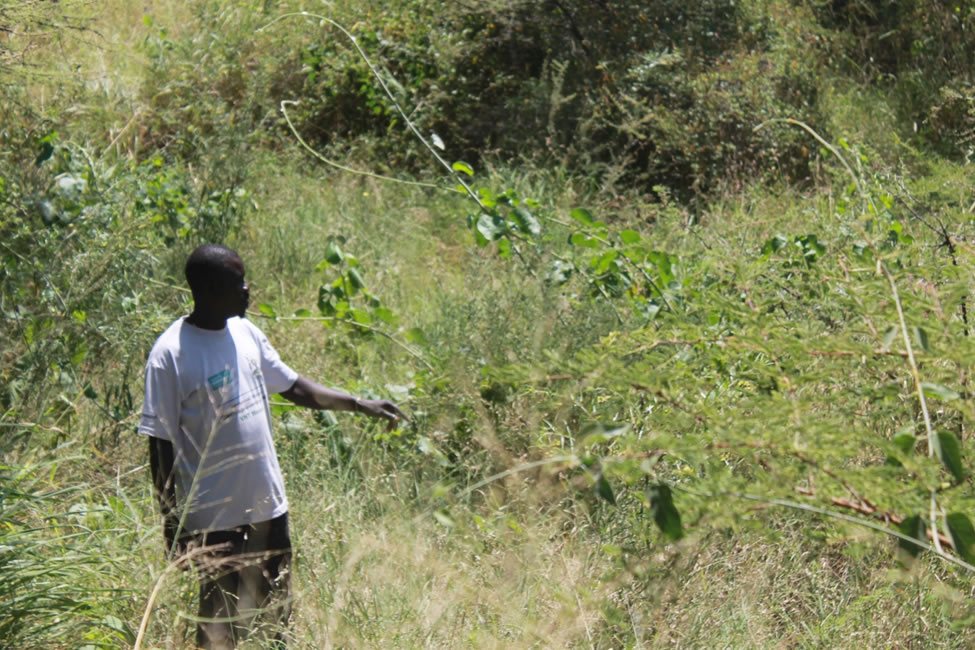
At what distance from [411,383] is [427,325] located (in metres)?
0.59

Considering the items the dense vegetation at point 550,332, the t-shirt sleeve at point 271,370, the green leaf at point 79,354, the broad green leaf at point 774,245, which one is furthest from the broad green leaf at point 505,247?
the green leaf at point 79,354

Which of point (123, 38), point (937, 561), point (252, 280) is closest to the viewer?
point (937, 561)

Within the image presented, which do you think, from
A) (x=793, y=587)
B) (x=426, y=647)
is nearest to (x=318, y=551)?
(x=426, y=647)

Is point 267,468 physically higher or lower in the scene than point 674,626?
higher

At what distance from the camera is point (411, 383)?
5152 mm

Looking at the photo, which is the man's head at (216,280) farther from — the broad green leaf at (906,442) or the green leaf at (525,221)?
the broad green leaf at (906,442)

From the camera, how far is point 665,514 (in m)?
1.80

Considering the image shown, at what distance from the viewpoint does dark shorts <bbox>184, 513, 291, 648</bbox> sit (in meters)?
3.21

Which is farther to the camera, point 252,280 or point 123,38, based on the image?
point 123,38

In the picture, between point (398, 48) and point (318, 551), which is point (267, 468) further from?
point (398, 48)

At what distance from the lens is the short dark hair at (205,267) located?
3.26m

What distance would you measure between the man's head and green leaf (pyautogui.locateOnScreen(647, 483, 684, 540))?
73.3 inches

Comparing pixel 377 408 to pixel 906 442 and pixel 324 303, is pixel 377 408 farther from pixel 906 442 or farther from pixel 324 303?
pixel 906 442

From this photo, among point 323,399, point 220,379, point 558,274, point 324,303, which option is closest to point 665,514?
point 220,379
